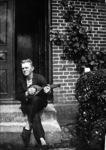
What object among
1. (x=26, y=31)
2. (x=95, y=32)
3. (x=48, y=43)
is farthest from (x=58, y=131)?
(x=26, y=31)

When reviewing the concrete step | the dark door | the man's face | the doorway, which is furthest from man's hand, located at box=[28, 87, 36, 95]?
the doorway

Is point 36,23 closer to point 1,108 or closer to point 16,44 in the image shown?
point 16,44

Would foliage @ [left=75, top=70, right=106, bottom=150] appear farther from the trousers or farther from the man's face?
the man's face

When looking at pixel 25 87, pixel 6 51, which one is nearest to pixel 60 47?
pixel 6 51

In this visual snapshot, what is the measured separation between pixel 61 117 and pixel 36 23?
8.38 feet

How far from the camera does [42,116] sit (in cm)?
473

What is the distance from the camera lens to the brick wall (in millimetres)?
5375

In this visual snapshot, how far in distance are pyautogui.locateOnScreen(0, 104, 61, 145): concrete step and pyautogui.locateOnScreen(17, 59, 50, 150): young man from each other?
0.61 ft

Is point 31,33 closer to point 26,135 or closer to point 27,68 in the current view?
point 27,68

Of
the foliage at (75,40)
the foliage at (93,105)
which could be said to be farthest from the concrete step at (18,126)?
the foliage at (75,40)

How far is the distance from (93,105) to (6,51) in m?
2.65

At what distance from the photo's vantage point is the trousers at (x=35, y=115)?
412 centimetres

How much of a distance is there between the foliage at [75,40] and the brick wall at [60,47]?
103mm

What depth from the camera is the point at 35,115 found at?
4.21 metres
